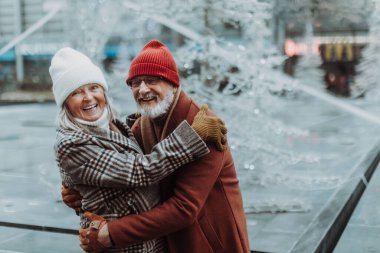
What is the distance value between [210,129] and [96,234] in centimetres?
58

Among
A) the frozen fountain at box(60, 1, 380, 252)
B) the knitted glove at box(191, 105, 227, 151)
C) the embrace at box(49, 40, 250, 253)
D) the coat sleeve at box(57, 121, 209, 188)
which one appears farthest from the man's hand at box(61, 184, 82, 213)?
the frozen fountain at box(60, 1, 380, 252)

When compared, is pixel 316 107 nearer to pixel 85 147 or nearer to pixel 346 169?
pixel 346 169

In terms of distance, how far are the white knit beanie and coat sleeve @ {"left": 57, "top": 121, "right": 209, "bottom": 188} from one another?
0.23 m

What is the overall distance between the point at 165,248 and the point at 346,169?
642cm

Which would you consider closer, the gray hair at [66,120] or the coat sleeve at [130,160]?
the coat sleeve at [130,160]

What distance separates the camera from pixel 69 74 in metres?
2.21

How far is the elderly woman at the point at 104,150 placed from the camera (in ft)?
6.71

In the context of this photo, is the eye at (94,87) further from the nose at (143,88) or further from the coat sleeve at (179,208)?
the coat sleeve at (179,208)

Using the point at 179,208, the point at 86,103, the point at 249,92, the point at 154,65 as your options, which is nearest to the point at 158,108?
the point at 154,65

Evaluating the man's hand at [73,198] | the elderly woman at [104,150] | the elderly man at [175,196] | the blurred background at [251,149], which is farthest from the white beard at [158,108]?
the blurred background at [251,149]

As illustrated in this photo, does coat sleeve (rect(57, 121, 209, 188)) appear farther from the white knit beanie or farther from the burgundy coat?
the white knit beanie

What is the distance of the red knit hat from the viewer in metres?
2.19

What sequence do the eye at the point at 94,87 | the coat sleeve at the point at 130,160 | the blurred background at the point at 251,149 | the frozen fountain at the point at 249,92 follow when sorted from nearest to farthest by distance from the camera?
1. the coat sleeve at the point at 130,160
2. the eye at the point at 94,87
3. the blurred background at the point at 251,149
4. the frozen fountain at the point at 249,92

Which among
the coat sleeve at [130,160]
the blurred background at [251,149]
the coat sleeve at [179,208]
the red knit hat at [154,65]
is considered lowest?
→ the blurred background at [251,149]
